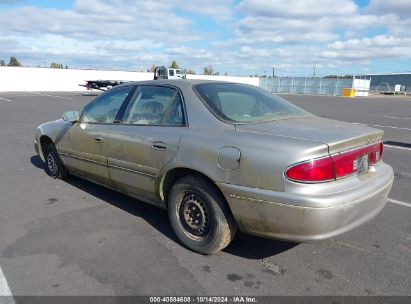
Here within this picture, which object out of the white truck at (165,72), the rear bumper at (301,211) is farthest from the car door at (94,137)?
the white truck at (165,72)

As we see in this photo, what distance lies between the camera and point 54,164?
225 inches

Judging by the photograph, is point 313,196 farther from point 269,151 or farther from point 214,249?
point 214,249

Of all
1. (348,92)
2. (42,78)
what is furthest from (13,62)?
(348,92)

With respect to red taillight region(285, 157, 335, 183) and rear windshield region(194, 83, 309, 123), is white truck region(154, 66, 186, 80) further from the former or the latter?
red taillight region(285, 157, 335, 183)

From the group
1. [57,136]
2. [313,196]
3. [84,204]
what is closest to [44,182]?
[57,136]

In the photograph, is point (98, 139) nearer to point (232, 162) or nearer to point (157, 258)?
point (157, 258)

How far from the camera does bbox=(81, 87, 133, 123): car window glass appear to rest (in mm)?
4418

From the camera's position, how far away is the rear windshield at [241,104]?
11.4 ft

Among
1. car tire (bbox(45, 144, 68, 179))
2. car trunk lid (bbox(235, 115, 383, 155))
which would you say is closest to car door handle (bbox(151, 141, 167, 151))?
car trunk lid (bbox(235, 115, 383, 155))

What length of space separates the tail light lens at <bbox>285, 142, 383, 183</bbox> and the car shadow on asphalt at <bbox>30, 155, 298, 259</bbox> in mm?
1021

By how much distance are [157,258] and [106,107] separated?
6.99ft

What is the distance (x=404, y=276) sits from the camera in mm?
3043

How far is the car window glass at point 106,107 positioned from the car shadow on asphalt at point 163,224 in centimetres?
104

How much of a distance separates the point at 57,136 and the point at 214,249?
3189 mm
